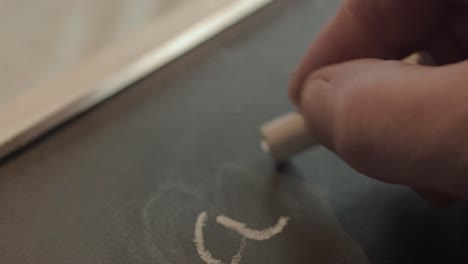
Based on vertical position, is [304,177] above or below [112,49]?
below

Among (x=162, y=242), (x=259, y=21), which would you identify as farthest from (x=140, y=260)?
(x=259, y=21)

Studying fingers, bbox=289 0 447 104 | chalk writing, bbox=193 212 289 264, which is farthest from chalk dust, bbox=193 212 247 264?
fingers, bbox=289 0 447 104

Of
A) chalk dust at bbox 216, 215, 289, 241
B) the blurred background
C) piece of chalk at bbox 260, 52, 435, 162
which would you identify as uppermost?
the blurred background

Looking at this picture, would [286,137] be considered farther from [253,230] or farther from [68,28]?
[68,28]

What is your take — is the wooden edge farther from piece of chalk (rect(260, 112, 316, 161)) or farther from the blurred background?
piece of chalk (rect(260, 112, 316, 161))

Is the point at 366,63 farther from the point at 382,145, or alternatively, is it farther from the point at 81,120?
the point at 81,120
